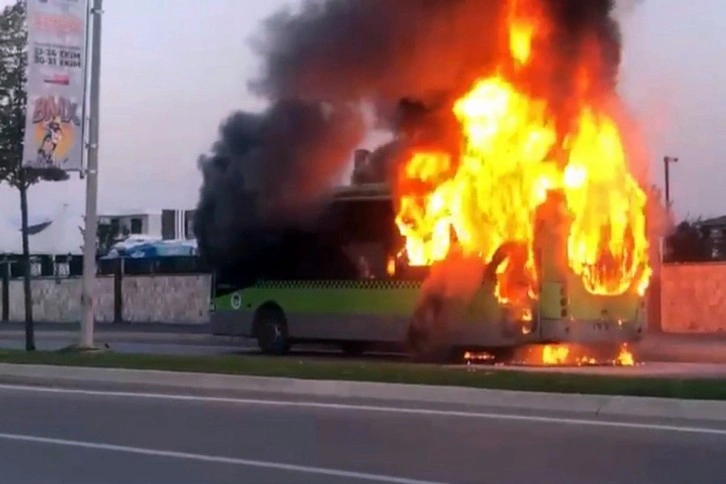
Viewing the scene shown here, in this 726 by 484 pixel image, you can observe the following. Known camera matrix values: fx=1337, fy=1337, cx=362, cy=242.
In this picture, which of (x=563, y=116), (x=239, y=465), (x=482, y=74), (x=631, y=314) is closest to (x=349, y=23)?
(x=482, y=74)

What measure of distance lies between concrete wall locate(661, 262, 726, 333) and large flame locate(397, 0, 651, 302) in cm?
1015

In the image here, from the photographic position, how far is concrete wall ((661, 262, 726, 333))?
31953 millimetres

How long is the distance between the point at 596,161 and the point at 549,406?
8.06 m

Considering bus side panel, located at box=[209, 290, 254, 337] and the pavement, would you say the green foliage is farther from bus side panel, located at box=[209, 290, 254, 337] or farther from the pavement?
the pavement

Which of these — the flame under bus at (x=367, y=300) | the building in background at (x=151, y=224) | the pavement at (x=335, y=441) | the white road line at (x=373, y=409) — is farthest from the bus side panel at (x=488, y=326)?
the building in background at (x=151, y=224)

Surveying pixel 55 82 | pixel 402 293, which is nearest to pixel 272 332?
pixel 402 293

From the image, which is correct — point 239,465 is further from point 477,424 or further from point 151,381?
point 151,381

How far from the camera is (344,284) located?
2431cm

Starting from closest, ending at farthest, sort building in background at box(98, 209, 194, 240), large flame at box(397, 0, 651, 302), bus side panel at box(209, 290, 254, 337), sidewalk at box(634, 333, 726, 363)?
large flame at box(397, 0, 651, 302) < sidewalk at box(634, 333, 726, 363) < bus side panel at box(209, 290, 254, 337) < building in background at box(98, 209, 194, 240)

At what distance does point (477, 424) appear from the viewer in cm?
1405

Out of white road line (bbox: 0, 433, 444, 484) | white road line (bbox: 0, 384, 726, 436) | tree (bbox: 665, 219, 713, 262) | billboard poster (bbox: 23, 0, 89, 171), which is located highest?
billboard poster (bbox: 23, 0, 89, 171)

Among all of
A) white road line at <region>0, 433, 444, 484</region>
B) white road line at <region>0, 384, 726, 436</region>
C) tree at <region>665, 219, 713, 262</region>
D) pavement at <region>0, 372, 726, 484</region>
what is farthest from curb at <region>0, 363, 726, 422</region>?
tree at <region>665, 219, 713, 262</region>

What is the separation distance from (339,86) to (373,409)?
10985 millimetres

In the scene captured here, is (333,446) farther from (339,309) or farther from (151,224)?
(151,224)
